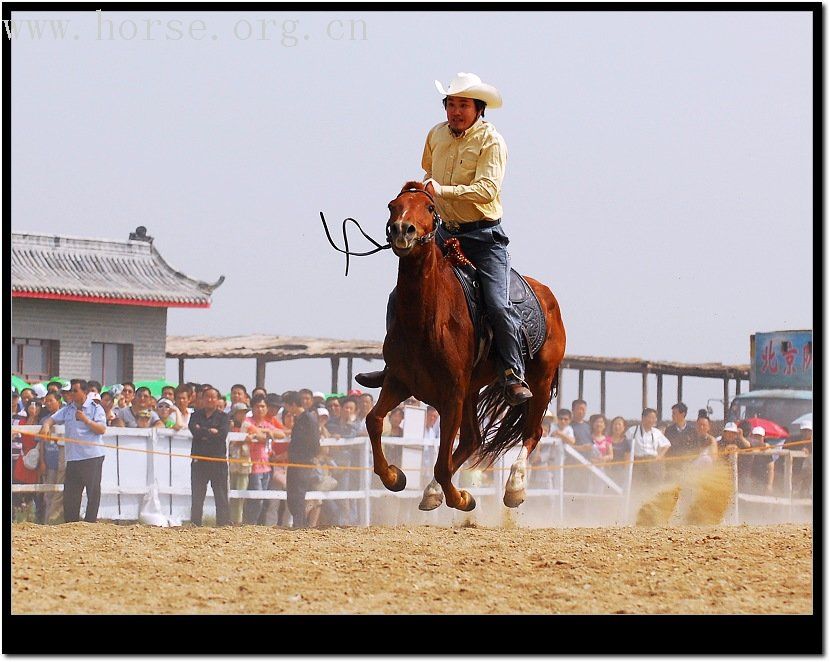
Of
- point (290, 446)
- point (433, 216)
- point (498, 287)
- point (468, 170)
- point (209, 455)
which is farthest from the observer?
point (290, 446)

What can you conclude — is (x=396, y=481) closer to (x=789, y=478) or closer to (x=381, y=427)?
(x=381, y=427)

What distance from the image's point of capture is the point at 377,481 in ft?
50.1

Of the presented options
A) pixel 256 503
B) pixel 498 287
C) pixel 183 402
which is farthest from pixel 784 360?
pixel 498 287

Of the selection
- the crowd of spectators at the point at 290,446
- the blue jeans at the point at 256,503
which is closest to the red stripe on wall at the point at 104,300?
the crowd of spectators at the point at 290,446

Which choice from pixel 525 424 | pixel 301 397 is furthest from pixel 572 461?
pixel 525 424

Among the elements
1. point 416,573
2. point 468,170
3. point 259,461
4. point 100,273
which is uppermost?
point 100,273

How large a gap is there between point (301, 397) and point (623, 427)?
13.8ft

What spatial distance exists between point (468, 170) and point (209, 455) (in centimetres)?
615

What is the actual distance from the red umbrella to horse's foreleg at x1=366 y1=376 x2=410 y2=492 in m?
11.6

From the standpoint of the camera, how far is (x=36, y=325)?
23.9 metres

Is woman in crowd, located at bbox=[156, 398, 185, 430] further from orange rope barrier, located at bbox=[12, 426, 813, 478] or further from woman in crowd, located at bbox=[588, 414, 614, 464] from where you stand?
woman in crowd, located at bbox=[588, 414, 614, 464]

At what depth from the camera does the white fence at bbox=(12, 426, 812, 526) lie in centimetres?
1428

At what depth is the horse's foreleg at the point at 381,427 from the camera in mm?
8797

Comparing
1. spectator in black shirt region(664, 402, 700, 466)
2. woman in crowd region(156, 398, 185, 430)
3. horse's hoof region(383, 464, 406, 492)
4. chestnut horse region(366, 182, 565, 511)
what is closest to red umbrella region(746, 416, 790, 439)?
spectator in black shirt region(664, 402, 700, 466)
